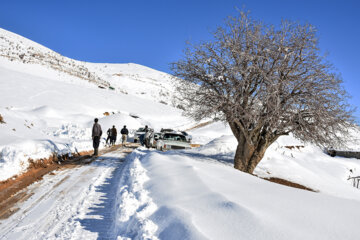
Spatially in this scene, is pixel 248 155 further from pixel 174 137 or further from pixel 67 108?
pixel 67 108

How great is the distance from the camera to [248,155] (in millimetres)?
11562

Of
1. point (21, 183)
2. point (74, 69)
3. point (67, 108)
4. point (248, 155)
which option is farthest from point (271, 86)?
point (74, 69)

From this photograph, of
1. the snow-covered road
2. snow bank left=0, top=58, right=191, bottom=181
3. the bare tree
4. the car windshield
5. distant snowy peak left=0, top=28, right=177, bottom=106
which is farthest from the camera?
distant snowy peak left=0, top=28, right=177, bottom=106

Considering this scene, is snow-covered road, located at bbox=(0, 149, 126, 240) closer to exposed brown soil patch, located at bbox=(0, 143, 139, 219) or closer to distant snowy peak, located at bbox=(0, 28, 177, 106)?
exposed brown soil patch, located at bbox=(0, 143, 139, 219)

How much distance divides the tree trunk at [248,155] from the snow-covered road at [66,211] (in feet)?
21.5

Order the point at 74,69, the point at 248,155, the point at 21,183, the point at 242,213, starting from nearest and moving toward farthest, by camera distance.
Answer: the point at 242,213 < the point at 21,183 < the point at 248,155 < the point at 74,69

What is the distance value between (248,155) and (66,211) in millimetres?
8726

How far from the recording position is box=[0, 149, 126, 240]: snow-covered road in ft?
12.5

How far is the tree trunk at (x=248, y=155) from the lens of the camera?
11.6 meters

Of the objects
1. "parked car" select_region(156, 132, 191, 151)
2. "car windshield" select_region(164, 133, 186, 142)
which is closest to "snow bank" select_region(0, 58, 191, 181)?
"parked car" select_region(156, 132, 191, 151)

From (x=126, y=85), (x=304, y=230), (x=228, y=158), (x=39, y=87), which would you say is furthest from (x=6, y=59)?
(x=304, y=230)

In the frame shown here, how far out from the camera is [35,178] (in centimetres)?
723

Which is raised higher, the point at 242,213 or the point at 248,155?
the point at 248,155

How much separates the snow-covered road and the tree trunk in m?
6.55
